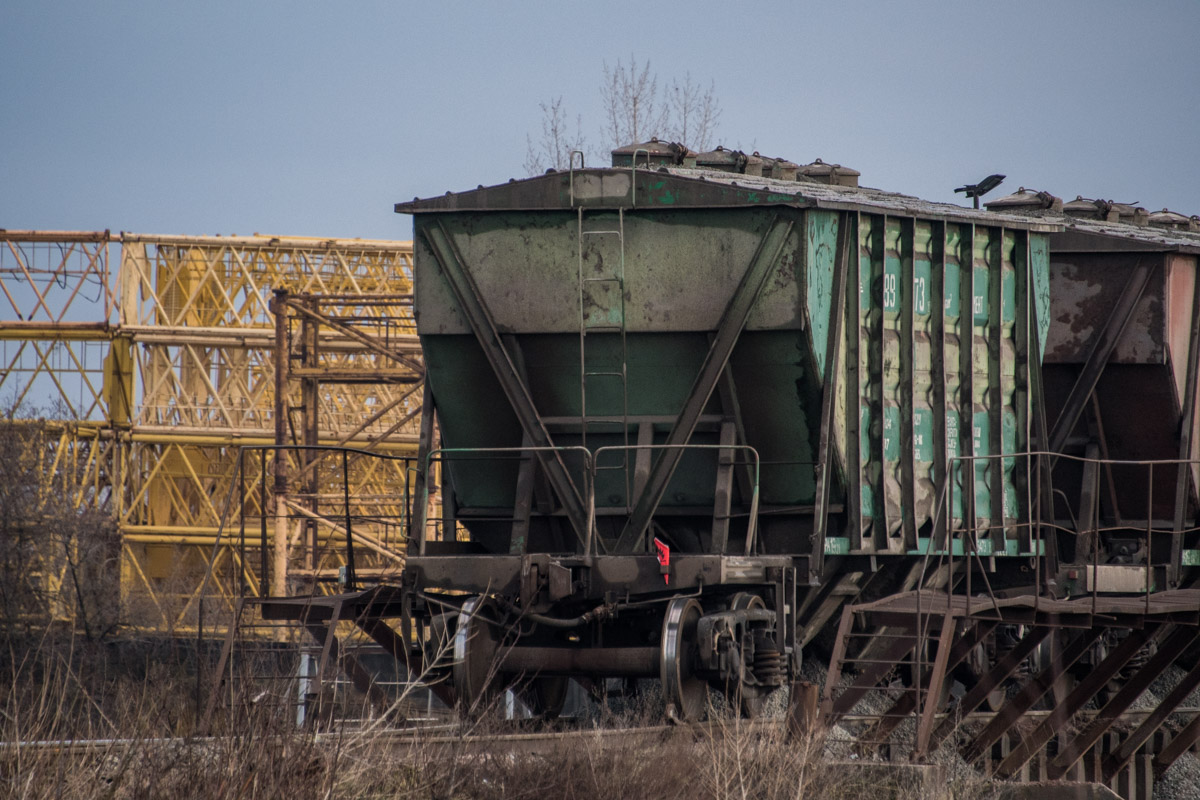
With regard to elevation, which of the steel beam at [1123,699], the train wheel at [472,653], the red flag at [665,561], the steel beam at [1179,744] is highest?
the red flag at [665,561]

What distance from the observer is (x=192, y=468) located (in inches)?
1677

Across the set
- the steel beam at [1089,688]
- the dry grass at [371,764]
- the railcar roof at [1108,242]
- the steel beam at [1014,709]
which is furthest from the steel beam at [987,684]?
the railcar roof at [1108,242]

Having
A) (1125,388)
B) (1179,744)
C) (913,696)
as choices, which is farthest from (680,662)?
(1125,388)

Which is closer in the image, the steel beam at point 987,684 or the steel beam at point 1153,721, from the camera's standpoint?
the steel beam at point 987,684

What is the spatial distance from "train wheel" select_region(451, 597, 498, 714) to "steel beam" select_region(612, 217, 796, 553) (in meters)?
1.22

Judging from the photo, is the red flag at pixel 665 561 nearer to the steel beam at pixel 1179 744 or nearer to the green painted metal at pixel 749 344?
the green painted metal at pixel 749 344

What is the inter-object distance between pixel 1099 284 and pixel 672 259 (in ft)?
15.2

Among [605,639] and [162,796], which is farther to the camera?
[605,639]

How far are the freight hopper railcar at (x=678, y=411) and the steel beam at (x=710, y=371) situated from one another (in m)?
0.02

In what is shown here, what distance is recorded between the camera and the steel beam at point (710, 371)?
395 inches

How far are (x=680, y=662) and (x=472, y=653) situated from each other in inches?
54.4

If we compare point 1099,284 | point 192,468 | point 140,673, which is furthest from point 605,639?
point 192,468

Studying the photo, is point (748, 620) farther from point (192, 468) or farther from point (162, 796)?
point (192, 468)

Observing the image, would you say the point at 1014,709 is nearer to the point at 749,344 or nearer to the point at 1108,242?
the point at 749,344
